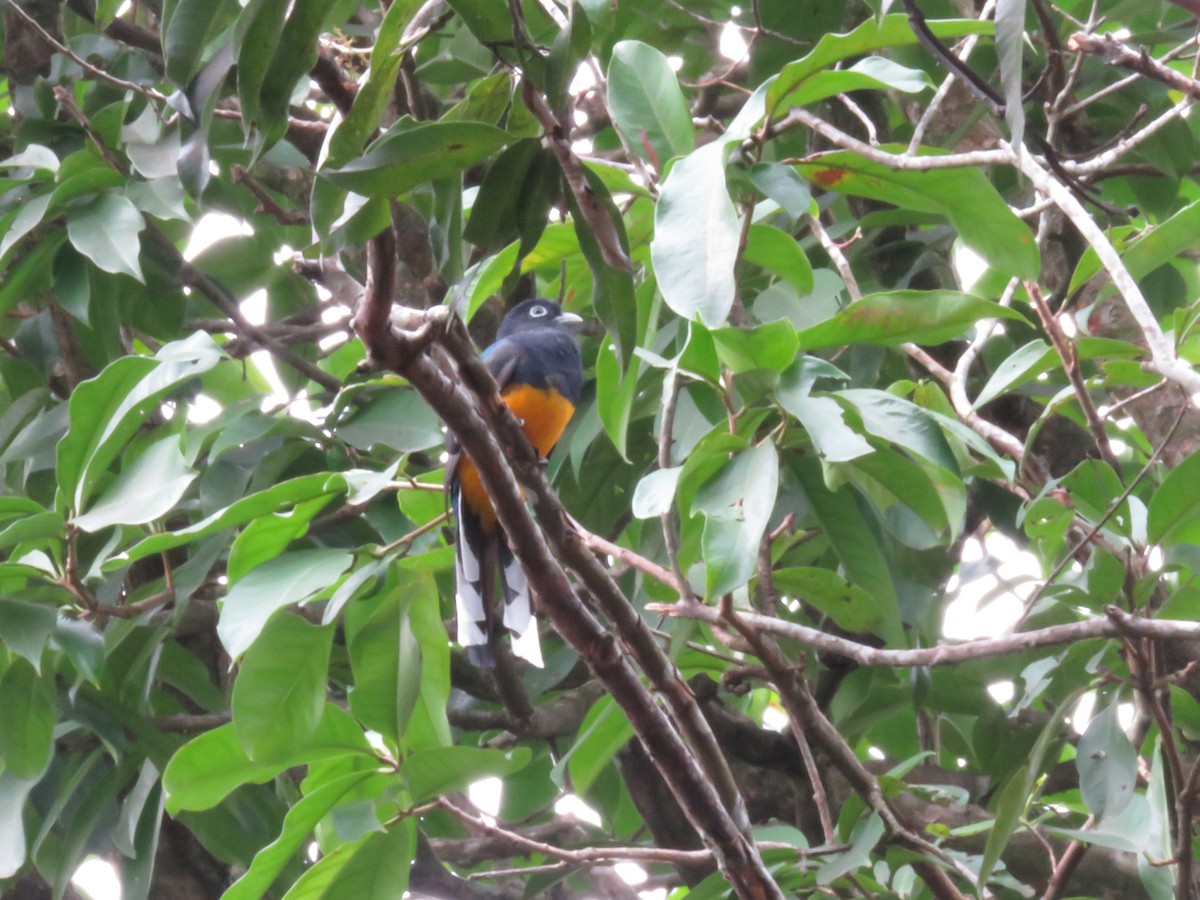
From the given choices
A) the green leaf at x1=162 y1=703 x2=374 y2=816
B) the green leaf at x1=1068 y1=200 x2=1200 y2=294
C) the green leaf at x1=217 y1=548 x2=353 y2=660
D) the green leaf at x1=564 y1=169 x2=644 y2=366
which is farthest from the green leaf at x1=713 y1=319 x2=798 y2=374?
the green leaf at x1=162 y1=703 x2=374 y2=816

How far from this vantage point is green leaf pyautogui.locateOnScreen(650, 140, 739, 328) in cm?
145

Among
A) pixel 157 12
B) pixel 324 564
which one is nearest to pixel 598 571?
pixel 324 564

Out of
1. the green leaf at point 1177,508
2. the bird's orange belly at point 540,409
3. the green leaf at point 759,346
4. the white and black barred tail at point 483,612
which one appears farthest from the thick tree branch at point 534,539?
the bird's orange belly at point 540,409

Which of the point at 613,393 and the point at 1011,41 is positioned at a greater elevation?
the point at 1011,41

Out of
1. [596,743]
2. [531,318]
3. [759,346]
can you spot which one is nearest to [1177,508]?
[759,346]

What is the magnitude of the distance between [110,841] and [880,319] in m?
2.47

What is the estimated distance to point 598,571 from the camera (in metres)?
2.04

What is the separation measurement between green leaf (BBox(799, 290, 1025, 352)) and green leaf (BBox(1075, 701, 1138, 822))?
0.97 metres

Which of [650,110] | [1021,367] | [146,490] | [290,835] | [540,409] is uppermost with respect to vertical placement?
[650,110]

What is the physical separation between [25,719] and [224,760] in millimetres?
639

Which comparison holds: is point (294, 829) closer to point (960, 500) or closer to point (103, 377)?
point (103, 377)

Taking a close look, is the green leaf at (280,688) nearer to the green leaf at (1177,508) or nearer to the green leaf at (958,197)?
the green leaf at (958,197)

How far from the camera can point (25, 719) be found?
2859mm

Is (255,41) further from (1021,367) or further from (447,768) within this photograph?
(1021,367)
